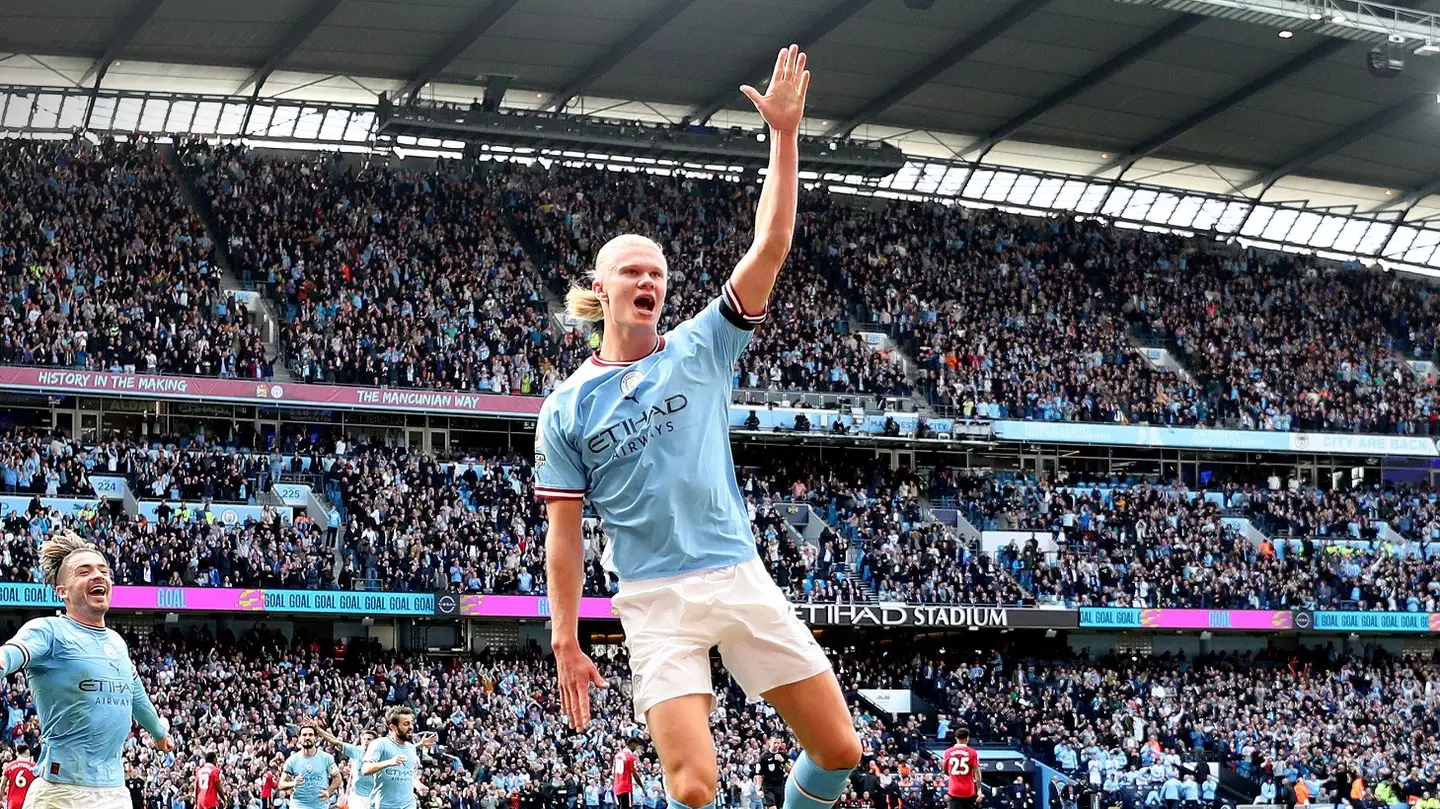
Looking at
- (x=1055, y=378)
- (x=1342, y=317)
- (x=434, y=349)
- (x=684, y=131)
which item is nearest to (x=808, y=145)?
(x=684, y=131)

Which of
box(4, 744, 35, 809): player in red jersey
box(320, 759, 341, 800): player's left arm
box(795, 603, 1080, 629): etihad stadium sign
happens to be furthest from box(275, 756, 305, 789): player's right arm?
box(795, 603, 1080, 629): etihad stadium sign

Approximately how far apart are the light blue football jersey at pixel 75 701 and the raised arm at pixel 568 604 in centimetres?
346

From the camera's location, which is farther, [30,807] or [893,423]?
[893,423]

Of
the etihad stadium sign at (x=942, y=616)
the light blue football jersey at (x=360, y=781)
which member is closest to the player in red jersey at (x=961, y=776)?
the light blue football jersey at (x=360, y=781)

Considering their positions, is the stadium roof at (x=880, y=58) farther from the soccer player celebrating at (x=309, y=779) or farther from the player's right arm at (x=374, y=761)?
the player's right arm at (x=374, y=761)

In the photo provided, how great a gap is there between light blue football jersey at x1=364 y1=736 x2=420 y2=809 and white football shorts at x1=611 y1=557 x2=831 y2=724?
34.2 ft

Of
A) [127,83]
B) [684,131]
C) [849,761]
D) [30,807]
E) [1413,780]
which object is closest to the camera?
[849,761]

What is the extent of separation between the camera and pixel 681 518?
21.1 feet

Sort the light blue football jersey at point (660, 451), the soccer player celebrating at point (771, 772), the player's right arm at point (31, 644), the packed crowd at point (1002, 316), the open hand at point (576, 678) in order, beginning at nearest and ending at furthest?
1. the open hand at point (576, 678)
2. the light blue football jersey at point (660, 451)
3. the player's right arm at point (31, 644)
4. the soccer player celebrating at point (771, 772)
5. the packed crowd at point (1002, 316)

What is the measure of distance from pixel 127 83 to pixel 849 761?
163 ft

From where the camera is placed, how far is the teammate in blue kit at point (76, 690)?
878 cm

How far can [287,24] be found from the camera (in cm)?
4866

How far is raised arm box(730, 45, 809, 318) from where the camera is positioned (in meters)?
6.35

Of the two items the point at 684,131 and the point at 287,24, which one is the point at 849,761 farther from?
the point at 684,131
